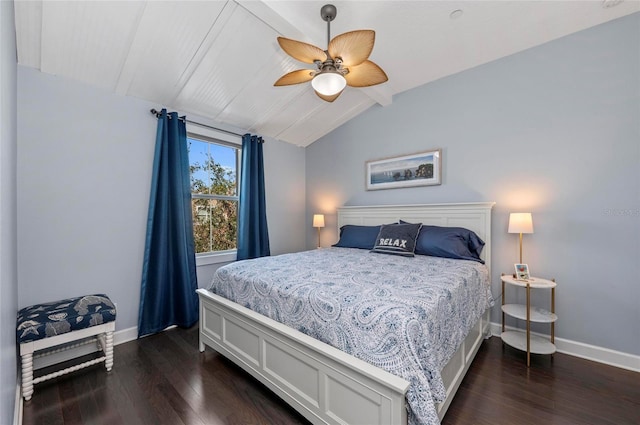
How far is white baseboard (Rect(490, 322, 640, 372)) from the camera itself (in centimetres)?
214

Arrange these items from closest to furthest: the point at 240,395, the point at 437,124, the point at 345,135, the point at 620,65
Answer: the point at 240,395 → the point at 620,65 → the point at 437,124 → the point at 345,135

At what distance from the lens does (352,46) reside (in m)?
1.81

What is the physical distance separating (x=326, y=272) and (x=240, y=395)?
3.38ft

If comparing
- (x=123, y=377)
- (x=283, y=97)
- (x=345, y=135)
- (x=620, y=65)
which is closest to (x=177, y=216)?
(x=123, y=377)

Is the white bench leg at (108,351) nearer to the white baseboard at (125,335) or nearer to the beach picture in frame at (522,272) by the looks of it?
the white baseboard at (125,335)

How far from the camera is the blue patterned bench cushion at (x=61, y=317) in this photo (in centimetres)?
181

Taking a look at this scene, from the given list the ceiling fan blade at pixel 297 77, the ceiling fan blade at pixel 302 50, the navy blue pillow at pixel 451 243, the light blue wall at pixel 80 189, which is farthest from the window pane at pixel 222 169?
the navy blue pillow at pixel 451 243

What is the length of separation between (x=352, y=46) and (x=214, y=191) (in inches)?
101

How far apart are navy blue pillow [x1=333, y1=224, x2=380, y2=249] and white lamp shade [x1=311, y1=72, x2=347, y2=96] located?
1831mm

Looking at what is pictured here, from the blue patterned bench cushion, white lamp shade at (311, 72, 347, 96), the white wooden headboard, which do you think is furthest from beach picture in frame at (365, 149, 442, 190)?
the blue patterned bench cushion

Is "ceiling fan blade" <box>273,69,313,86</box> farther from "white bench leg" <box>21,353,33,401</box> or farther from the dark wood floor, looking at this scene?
"white bench leg" <box>21,353,33,401</box>

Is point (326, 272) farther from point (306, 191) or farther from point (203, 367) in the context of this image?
point (306, 191)

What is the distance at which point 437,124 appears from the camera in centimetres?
322

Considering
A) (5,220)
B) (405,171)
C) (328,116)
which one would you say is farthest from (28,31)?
(405,171)
